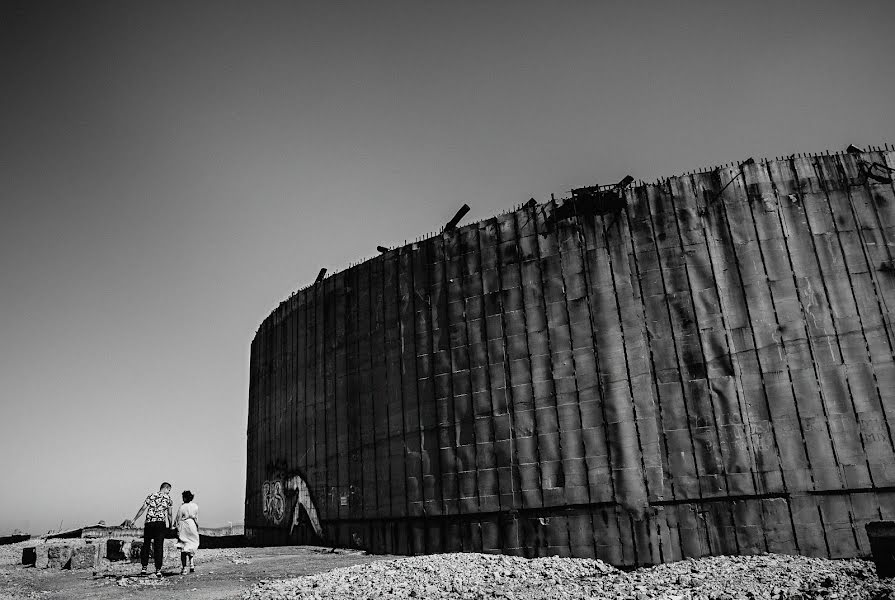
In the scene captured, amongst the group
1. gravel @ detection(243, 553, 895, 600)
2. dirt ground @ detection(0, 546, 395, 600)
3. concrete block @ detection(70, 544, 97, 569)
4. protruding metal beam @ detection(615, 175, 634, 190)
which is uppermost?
protruding metal beam @ detection(615, 175, 634, 190)

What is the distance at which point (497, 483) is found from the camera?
16.6 meters

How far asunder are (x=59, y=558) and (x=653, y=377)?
1676cm

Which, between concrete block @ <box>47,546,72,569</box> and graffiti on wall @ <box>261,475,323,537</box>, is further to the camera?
graffiti on wall @ <box>261,475,323,537</box>

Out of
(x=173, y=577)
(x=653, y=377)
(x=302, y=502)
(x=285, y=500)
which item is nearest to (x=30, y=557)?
(x=173, y=577)

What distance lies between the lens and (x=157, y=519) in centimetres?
1317

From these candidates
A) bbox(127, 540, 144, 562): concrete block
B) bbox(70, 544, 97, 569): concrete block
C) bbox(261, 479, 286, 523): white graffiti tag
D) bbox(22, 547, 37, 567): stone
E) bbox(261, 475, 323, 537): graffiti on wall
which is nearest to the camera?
bbox(70, 544, 97, 569): concrete block

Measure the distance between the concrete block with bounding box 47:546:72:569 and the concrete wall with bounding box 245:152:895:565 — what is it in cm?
808

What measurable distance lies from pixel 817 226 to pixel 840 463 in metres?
5.80

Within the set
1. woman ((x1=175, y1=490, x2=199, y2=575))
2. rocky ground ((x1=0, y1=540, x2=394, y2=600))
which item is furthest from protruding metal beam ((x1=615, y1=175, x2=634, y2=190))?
woman ((x1=175, y1=490, x2=199, y2=575))

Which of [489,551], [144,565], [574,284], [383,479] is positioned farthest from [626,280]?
[144,565]

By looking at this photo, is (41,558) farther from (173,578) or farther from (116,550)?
(173,578)

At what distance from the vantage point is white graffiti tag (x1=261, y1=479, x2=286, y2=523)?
24.9m

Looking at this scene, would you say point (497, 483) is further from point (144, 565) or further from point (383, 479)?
point (144, 565)

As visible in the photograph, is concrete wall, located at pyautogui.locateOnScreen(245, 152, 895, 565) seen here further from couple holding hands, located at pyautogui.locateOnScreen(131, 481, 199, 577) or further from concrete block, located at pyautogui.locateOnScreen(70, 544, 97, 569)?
concrete block, located at pyautogui.locateOnScreen(70, 544, 97, 569)
